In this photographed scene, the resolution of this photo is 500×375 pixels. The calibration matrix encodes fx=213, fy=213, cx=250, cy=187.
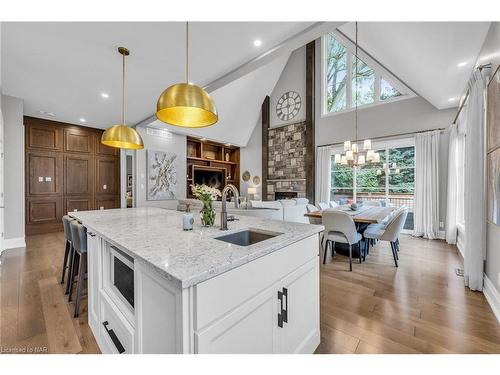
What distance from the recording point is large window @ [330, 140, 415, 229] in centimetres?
506

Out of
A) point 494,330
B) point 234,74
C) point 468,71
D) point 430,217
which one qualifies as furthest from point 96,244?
point 430,217

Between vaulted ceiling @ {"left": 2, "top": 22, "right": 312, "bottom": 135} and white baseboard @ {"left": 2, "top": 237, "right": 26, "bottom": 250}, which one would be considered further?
white baseboard @ {"left": 2, "top": 237, "right": 26, "bottom": 250}

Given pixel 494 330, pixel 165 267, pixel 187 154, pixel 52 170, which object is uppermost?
pixel 187 154

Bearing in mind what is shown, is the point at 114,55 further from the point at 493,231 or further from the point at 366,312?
the point at 493,231

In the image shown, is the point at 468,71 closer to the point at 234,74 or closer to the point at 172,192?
the point at 234,74

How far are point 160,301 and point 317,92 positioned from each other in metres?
7.23

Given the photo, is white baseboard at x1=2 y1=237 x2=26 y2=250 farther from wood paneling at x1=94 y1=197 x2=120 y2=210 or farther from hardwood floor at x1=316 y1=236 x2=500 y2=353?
hardwood floor at x1=316 y1=236 x2=500 y2=353

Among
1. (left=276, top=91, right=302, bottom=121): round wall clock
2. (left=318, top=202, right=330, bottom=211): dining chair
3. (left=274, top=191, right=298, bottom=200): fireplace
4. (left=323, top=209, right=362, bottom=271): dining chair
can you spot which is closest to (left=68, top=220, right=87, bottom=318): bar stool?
(left=323, top=209, right=362, bottom=271): dining chair

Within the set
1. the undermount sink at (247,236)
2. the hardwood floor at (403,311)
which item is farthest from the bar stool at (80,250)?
the hardwood floor at (403,311)

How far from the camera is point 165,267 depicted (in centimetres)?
82

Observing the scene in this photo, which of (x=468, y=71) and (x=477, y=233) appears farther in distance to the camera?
(x=468, y=71)

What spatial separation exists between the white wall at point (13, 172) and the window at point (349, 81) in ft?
22.4

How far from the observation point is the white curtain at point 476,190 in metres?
2.21

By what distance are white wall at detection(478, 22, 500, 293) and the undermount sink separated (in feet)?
7.04
